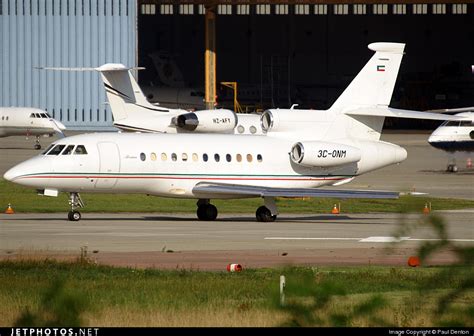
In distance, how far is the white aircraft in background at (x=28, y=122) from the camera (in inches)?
2766

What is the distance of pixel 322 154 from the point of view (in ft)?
107

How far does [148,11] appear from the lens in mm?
96562

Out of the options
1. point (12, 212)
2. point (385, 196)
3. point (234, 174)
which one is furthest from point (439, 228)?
point (12, 212)

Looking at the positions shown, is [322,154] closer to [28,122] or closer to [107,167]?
[107,167]

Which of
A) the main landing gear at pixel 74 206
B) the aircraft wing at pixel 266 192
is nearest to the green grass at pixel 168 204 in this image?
the main landing gear at pixel 74 206

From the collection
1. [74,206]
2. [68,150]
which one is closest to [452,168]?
[74,206]

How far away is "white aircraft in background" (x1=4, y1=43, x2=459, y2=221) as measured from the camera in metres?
30.4

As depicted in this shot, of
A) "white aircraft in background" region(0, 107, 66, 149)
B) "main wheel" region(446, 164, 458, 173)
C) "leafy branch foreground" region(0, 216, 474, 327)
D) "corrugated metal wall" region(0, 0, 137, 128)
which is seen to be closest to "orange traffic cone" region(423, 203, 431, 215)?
"leafy branch foreground" region(0, 216, 474, 327)

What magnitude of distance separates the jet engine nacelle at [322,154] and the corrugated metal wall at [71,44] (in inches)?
1792

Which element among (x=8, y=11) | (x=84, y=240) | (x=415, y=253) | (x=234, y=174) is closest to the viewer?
(x=415, y=253)

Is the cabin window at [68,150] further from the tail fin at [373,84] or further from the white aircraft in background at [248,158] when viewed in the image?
the tail fin at [373,84]

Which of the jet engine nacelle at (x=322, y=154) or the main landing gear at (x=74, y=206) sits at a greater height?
the jet engine nacelle at (x=322, y=154)

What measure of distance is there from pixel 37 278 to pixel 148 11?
79622 mm

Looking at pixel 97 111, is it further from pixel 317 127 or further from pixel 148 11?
pixel 317 127
